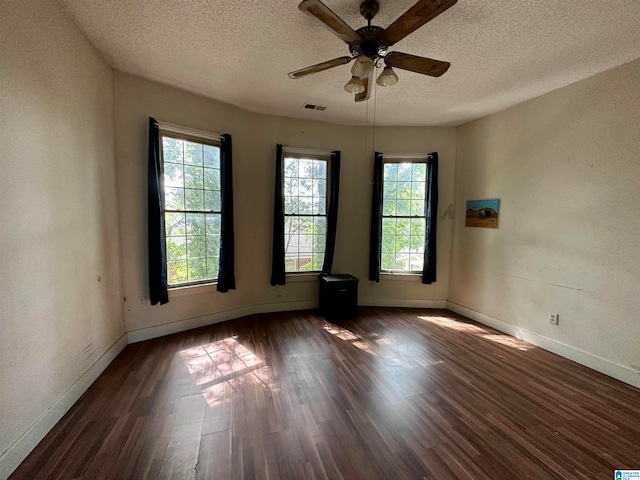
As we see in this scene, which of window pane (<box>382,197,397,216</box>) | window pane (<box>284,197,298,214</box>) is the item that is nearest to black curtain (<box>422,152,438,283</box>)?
window pane (<box>382,197,397,216</box>)

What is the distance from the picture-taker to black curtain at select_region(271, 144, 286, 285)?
150 inches

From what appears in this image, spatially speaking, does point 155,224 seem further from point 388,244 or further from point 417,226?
point 417,226

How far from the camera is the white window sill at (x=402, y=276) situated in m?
4.32


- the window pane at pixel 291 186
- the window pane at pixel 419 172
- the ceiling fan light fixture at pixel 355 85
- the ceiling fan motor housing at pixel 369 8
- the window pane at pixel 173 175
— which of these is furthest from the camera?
the window pane at pixel 419 172

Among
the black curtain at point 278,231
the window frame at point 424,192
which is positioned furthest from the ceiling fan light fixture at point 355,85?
the window frame at point 424,192

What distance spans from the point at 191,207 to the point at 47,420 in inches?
88.3

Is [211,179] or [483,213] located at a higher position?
[211,179]

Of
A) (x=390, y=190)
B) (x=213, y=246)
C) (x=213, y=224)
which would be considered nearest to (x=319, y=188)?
(x=390, y=190)

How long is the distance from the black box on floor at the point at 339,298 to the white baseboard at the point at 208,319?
1.68 feet

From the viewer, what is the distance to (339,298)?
3.86 metres

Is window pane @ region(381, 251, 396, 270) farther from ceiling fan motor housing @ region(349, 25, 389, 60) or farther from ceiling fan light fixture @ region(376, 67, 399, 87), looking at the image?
ceiling fan motor housing @ region(349, 25, 389, 60)

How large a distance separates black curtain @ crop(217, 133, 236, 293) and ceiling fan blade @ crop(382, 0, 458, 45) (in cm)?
231

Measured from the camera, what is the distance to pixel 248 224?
12.4 ft

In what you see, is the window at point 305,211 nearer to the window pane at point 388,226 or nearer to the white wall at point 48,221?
the window pane at point 388,226
